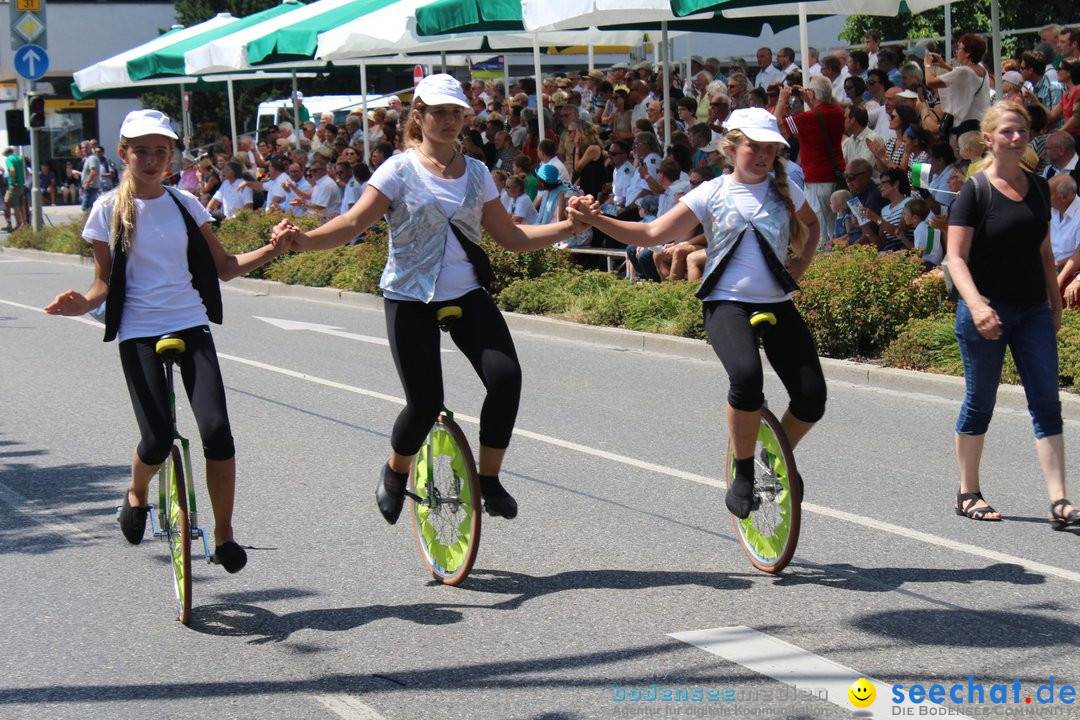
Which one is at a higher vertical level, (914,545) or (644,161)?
(644,161)

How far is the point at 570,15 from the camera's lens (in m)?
15.8

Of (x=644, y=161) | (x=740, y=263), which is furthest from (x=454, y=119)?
(x=644, y=161)

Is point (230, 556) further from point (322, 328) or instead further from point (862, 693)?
point (322, 328)

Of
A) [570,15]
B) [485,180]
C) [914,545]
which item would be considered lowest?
[914,545]

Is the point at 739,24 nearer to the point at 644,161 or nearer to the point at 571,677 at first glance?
the point at 644,161

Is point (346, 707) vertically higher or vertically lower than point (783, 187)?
lower

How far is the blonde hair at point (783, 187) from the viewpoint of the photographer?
20.0 ft

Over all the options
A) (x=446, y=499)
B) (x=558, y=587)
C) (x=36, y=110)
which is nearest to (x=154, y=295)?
(x=446, y=499)

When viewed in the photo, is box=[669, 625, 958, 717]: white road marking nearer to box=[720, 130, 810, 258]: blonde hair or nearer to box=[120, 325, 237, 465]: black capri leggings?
box=[720, 130, 810, 258]: blonde hair

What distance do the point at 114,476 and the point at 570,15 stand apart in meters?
9.00

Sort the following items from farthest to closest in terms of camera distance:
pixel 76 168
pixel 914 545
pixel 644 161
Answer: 1. pixel 76 168
2. pixel 644 161
3. pixel 914 545

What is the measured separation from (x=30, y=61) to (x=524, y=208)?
54.0 feet

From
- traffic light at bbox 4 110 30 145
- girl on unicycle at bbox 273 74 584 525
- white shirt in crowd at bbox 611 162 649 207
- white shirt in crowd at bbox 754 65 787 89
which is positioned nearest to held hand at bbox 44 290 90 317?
girl on unicycle at bbox 273 74 584 525

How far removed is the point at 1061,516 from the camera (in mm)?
6742
